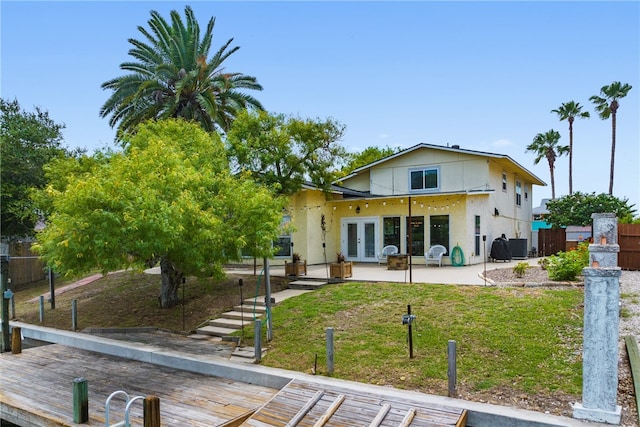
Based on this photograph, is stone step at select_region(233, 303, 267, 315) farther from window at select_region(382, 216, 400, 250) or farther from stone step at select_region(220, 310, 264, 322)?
window at select_region(382, 216, 400, 250)

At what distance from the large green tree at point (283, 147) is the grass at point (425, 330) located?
427 cm

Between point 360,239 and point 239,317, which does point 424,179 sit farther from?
point 239,317

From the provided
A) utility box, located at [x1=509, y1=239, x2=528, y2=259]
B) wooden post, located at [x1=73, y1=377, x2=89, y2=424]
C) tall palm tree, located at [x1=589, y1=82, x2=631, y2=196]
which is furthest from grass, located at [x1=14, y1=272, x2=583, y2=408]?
tall palm tree, located at [x1=589, y1=82, x2=631, y2=196]

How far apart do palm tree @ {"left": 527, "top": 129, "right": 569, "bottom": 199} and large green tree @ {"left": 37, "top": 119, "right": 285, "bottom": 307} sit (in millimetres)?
37399

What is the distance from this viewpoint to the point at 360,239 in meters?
20.0

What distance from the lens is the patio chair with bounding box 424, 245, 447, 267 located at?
57.3ft

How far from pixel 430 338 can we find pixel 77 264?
7.30 meters

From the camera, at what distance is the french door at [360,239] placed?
1961 cm

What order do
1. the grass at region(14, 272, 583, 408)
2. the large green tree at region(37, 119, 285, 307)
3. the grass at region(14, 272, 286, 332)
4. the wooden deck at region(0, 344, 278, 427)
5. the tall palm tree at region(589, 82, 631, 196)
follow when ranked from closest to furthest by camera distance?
the wooden deck at region(0, 344, 278, 427)
the grass at region(14, 272, 583, 408)
the large green tree at region(37, 119, 285, 307)
the grass at region(14, 272, 286, 332)
the tall palm tree at region(589, 82, 631, 196)

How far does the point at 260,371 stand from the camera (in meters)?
7.90

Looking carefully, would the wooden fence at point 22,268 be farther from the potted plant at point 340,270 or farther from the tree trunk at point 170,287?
the potted plant at point 340,270

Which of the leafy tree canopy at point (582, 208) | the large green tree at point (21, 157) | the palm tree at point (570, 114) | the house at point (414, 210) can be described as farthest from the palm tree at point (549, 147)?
the large green tree at point (21, 157)

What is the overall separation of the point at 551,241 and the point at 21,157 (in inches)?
1076

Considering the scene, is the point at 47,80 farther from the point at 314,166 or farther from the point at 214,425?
the point at 214,425
